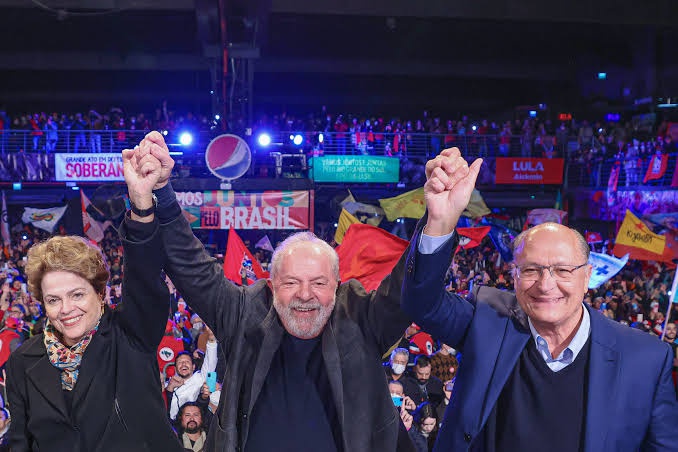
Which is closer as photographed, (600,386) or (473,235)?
(600,386)

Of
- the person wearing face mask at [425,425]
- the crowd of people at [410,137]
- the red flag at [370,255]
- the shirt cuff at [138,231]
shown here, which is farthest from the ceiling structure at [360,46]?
the shirt cuff at [138,231]

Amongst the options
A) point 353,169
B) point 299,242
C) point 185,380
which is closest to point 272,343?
point 299,242

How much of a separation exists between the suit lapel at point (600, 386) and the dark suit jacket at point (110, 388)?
5.50 feet

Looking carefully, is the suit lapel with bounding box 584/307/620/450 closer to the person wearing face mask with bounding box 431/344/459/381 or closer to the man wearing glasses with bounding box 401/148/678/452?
the man wearing glasses with bounding box 401/148/678/452

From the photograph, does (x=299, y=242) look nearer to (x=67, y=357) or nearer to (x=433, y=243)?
(x=433, y=243)

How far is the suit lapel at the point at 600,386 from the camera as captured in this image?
2.31 m

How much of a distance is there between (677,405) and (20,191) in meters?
24.2

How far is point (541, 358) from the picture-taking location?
8.11ft

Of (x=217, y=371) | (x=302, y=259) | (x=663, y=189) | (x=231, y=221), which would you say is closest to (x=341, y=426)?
(x=302, y=259)

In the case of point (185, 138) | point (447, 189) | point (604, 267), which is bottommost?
point (604, 267)

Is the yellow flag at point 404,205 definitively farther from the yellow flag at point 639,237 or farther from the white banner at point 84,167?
the white banner at point 84,167

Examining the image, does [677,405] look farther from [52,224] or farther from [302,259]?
[52,224]

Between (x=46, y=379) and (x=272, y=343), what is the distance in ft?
2.97

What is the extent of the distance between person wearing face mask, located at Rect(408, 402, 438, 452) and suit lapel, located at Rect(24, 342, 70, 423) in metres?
4.20
